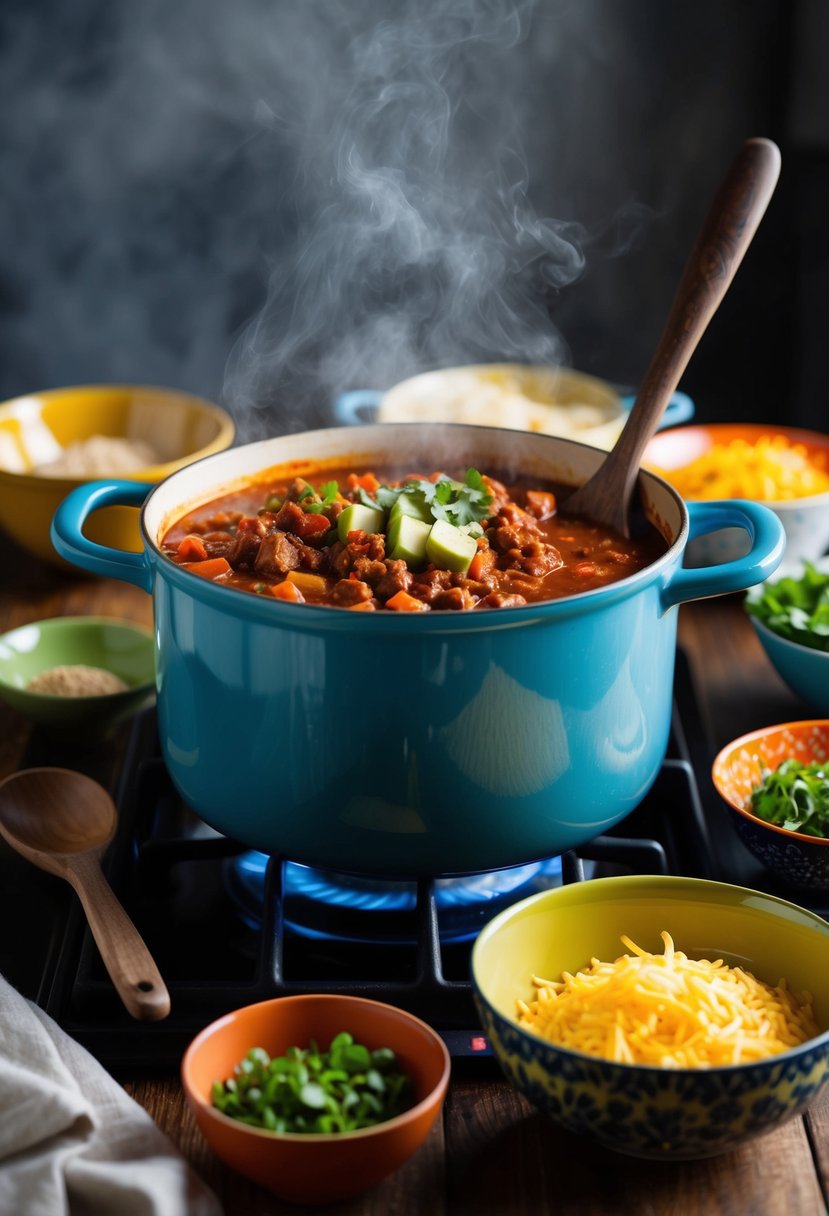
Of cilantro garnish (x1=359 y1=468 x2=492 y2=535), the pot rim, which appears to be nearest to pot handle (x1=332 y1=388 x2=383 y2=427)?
cilantro garnish (x1=359 y1=468 x2=492 y2=535)

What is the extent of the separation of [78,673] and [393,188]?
1.90m

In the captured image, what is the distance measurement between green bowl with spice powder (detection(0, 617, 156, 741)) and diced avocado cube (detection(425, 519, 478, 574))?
0.63 meters

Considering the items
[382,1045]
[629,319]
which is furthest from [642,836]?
[629,319]

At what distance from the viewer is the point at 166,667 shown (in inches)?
62.6

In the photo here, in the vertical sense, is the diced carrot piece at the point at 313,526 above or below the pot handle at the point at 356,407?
above

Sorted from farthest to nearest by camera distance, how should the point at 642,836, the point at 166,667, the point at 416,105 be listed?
the point at 416,105 < the point at 642,836 < the point at 166,667

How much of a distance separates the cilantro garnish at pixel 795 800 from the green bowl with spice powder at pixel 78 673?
94 cm

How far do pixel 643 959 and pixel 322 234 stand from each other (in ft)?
8.92

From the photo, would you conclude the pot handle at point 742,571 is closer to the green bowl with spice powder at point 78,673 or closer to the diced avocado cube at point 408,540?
the diced avocado cube at point 408,540

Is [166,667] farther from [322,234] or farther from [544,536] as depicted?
[322,234]

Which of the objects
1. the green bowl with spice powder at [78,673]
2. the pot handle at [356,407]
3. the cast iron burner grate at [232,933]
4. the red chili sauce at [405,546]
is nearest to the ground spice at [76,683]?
the green bowl with spice powder at [78,673]

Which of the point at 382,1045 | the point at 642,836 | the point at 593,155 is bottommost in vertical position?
the point at 642,836

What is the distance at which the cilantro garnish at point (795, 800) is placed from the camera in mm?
1723

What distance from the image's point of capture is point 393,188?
3.54m
